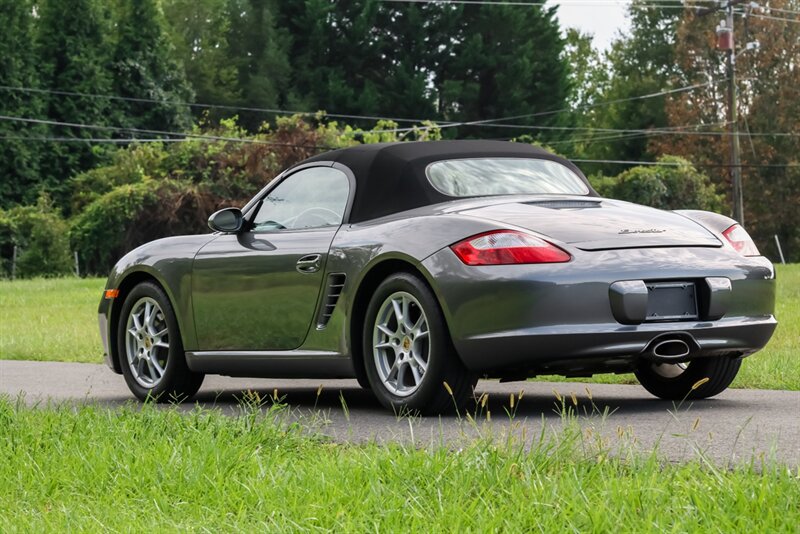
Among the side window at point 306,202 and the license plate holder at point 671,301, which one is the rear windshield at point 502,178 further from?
the license plate holder at point 671,301

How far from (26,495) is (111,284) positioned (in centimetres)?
431

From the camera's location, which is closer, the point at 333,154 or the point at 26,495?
the point at 26,495

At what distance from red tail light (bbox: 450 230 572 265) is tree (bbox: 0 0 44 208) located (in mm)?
53912

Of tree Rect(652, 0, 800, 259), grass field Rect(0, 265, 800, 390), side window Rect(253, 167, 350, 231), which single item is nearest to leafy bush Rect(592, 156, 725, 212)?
tree Rect(652, 0, 800, 259)

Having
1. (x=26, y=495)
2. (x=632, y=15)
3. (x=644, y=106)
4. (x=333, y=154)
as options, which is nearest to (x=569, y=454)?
(x=26, y=495)

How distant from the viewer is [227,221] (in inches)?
336

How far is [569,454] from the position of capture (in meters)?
5.00

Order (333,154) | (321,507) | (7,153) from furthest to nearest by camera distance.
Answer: (7,153) < (333,154) < (321,507)

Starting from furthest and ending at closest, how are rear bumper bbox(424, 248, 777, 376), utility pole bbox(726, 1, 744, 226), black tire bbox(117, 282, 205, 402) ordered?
utility pole bbox(726, 1, 744, 226)
black tire bbox(117, 282, 205, 402)
rear bumper bbox(424, 248, 777, 376)

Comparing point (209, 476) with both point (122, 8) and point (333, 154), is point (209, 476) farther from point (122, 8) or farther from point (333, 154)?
point (122, 8)

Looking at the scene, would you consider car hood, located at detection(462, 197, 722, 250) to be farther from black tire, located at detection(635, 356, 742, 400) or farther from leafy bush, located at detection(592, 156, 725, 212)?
leafy bush, located at detection(592, 156, 725, 212)

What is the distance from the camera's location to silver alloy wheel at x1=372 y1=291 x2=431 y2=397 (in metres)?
7.15

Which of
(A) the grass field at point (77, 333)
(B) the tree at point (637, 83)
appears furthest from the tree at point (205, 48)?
(A) the grass field at point (77, 333)

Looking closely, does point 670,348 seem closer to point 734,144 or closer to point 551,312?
point 551,312
